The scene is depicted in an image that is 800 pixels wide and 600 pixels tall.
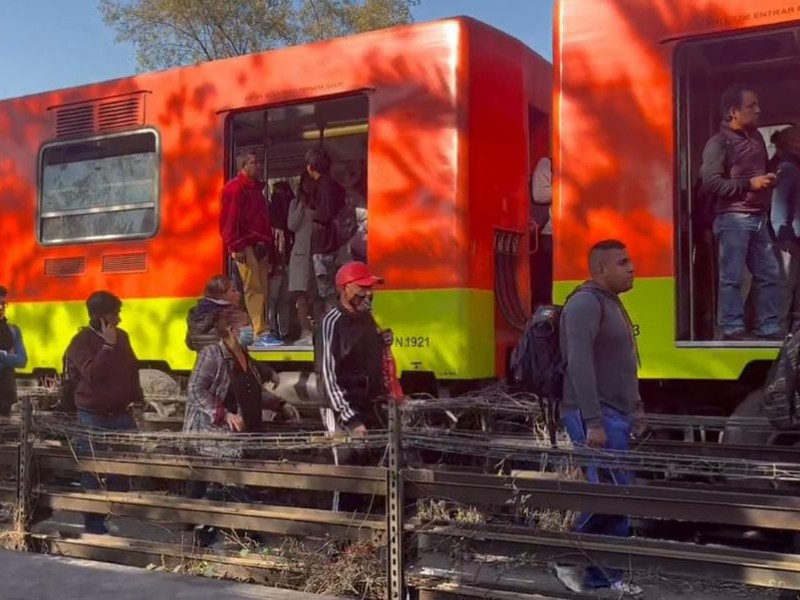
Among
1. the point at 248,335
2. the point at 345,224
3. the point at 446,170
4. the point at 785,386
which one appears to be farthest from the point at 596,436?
the point at 345,224

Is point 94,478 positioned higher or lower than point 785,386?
lower

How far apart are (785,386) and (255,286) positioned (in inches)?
176

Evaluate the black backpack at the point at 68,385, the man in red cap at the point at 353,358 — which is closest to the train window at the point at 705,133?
the man in red cap at the point at 353,358

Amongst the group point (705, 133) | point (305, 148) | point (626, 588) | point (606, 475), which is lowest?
point (626, 588)

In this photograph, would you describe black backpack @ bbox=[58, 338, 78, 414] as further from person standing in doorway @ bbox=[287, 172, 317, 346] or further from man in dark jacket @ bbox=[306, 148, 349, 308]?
man in dark jacket @ bbox=[306, 148, 349, 308]

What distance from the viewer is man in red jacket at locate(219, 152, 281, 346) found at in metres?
7.55

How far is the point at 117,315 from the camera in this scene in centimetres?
671

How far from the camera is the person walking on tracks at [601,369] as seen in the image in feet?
15.8

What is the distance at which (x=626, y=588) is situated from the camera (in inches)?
169

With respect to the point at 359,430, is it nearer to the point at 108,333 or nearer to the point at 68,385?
the point at 108,333

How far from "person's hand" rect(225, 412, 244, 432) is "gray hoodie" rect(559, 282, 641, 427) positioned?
208cm

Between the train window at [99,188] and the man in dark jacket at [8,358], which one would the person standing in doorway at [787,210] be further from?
the man in dark jacket at [8,358]

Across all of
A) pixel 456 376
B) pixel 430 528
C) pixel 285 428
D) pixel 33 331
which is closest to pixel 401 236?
pixel 456 376

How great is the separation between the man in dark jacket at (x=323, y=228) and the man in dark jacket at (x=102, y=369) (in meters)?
2.03
